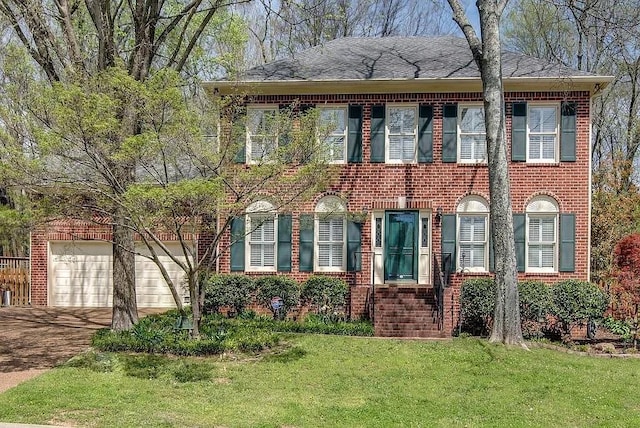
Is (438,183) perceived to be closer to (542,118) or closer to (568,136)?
(542,118)

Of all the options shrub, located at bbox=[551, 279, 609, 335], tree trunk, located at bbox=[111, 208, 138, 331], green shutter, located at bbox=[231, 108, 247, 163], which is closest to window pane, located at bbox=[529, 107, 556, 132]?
shrub, located at bbox=[551, 279, 609, 335]

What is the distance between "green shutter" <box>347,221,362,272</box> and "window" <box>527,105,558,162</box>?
14.6 feet

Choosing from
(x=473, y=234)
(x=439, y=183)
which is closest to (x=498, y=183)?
(x=439, y=183)

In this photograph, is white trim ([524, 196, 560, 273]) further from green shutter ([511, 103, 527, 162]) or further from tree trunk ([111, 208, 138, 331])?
tree trunk ([111, 208, 138, 331])

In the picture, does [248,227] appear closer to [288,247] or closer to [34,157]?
[288,247]

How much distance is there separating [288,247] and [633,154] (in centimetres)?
1565

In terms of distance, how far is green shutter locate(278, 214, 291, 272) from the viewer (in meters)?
14.0

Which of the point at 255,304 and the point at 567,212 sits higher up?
the point at 567,212

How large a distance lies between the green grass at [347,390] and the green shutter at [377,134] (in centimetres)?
535

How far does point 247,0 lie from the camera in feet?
38.7

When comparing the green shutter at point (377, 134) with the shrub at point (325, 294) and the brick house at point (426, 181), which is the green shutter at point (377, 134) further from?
the shrub at point (325, 294)

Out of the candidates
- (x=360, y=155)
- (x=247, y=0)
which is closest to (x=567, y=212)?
(x=360, y=155)

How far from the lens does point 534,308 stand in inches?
479

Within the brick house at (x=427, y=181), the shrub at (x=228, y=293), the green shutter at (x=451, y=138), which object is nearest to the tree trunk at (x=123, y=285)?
the shrub at (x=228, y=293)
